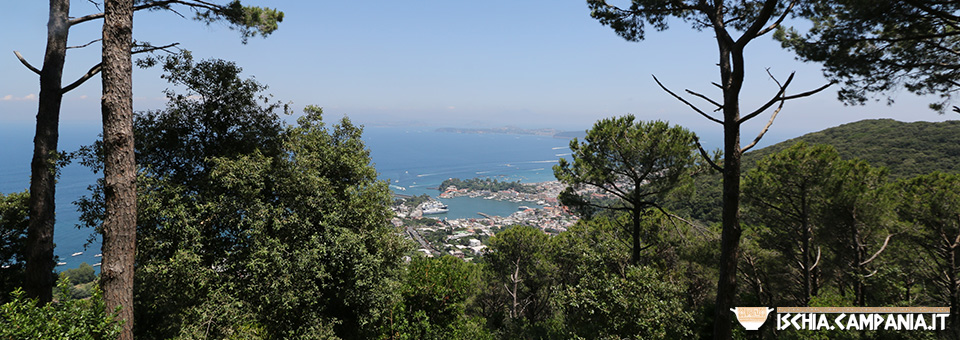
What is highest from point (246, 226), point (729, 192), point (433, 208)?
point (729, 192)

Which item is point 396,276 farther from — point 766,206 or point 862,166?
Answer: point 862,166

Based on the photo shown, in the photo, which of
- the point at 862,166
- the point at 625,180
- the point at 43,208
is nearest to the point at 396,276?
the point at 43,208

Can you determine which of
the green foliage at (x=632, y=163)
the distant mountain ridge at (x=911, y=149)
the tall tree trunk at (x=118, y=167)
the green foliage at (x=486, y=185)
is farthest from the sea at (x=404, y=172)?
the distant mountain ridge at (x=911, y=149)

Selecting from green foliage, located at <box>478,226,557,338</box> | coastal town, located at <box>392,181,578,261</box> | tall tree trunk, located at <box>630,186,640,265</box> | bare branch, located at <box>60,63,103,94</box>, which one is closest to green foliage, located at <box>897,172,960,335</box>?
tall tree trunk, located at <box>630,186,640,265</box>

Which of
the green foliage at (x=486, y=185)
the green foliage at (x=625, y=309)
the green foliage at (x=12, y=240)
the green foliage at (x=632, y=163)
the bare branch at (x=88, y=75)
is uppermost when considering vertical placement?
the bare branch at (x=88, y=75)

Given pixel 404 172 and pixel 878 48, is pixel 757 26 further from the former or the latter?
pixel 404 172

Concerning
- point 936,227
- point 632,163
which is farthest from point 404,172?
point 936,227

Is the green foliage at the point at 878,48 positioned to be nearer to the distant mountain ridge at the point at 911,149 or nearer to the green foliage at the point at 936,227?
the green foliage at the point at 936,227
